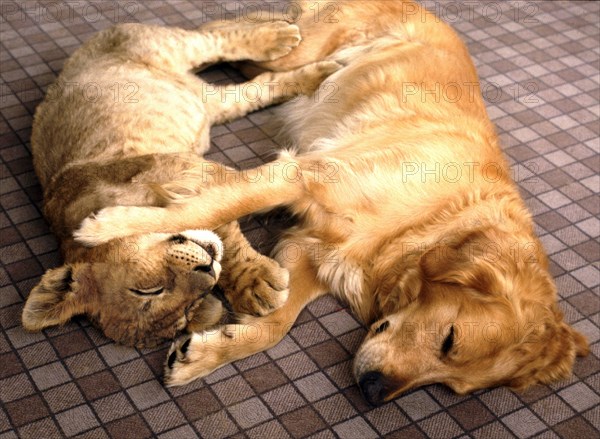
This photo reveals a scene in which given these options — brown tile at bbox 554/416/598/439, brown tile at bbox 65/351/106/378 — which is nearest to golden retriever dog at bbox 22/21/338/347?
brown tile at bbox 65/351/106/378

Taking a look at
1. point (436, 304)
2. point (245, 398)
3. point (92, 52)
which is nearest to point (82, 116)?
point (92, 52)

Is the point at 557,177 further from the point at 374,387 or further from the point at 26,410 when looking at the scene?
the point at 26,410

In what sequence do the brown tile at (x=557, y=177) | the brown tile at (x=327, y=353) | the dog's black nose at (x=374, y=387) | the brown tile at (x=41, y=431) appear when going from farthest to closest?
the brown tile at (x=557, y=177) < the brown tile at (x=327, y=353) < the dog's black nose at (x=374, y=387) < the brown tile at (x=41, y=431)

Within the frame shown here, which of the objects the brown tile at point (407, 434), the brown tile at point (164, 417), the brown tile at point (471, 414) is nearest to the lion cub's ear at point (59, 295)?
the brown tile at point (164, 417)

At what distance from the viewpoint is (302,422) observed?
7.84ft

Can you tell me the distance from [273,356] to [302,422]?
274mm

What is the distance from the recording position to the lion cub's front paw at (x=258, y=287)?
267 cm

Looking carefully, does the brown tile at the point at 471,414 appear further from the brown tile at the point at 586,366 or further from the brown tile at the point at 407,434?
the brown tile at the point at 586,366

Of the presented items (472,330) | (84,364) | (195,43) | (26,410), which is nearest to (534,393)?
(472,330)

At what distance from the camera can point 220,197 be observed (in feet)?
8.99

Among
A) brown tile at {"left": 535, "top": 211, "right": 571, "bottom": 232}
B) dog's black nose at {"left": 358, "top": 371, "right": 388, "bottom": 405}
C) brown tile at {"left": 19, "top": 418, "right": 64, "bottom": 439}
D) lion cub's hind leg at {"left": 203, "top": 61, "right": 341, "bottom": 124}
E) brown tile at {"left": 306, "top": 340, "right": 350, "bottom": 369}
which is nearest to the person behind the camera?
brown tile at {"left": 19, "top": 418, "right": 64, "bottom": 439}

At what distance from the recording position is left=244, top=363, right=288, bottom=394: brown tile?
2.48 m

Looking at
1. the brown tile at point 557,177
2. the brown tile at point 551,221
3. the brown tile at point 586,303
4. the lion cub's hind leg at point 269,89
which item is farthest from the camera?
the lion cub's hind leg at point 269,89

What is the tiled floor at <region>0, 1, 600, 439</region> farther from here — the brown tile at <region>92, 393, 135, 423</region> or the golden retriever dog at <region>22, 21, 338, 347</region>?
the golden retriever dog at <region>22, 21, 338, 347</region>
